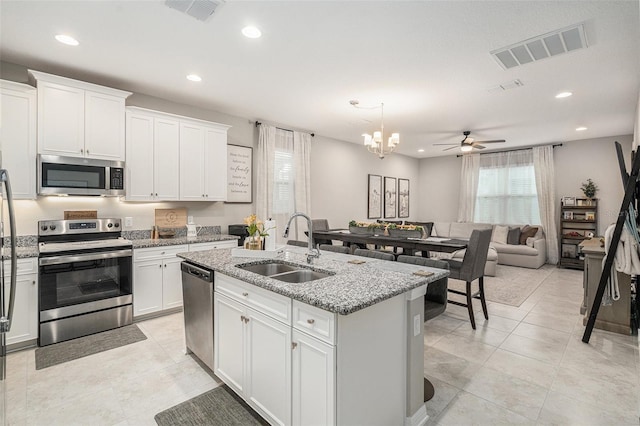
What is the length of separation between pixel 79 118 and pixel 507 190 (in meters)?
8.14

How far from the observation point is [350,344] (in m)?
1.50

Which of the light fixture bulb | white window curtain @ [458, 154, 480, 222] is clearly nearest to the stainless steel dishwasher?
the light fixture bulb

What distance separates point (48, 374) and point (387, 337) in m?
2.70

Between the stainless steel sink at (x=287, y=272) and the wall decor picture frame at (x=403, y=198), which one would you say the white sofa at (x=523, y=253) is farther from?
the stainless steel sink at (x=287, y=272)

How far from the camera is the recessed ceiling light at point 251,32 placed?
7.98 ft

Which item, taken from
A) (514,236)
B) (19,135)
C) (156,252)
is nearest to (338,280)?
(156,252)

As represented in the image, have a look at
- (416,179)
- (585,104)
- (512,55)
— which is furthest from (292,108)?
(416,179)

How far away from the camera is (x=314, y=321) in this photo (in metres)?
1.53

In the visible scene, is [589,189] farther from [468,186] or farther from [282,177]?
[282,177]

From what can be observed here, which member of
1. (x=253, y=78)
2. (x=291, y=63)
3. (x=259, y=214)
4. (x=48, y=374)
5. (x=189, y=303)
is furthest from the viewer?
(x=259, y=214)

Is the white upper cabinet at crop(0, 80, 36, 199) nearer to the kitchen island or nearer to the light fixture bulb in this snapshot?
the kitchen island

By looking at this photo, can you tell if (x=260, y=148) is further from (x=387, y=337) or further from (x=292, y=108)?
(x=387, y=337)

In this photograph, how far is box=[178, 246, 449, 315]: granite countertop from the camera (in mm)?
1495

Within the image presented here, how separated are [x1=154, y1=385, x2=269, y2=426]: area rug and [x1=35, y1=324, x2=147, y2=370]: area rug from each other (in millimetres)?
1315
